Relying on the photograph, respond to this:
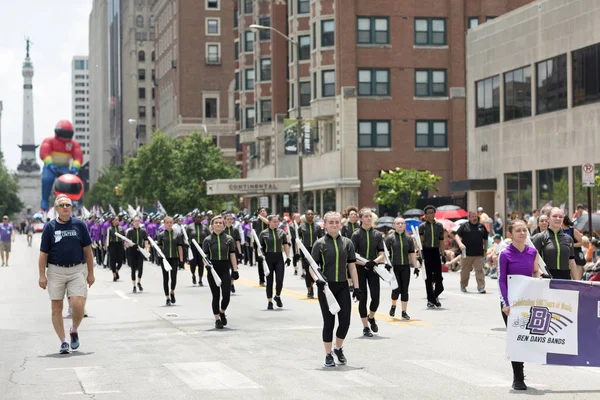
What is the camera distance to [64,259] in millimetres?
13930

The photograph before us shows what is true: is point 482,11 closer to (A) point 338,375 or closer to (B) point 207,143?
(B) point 207,143

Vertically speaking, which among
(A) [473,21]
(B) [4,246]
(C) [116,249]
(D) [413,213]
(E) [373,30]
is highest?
(A) [473,21]

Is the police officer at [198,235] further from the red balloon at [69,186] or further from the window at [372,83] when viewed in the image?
the red balloon at [69,186]

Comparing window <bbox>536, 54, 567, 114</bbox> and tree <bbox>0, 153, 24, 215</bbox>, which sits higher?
window <bbox>536, 54, 567, 114</bbox>

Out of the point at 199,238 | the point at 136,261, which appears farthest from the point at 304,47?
the point at 136,261

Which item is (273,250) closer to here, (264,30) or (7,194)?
(264,30)

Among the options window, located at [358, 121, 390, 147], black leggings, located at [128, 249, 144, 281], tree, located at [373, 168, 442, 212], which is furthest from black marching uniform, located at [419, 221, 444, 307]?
window, located at [358, 121, 390, 147]

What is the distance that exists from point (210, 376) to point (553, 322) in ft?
12.2

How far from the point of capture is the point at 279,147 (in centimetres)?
7319

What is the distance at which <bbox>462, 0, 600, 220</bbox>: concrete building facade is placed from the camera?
128 feet

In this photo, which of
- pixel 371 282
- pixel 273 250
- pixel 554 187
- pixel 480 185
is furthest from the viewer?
pixel 480 185

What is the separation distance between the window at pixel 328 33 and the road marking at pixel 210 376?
160 feet

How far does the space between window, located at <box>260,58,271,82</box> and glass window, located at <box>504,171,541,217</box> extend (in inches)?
1250

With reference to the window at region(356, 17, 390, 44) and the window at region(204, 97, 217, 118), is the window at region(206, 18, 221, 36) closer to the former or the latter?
the window at region(204, 97, 217, 118)
